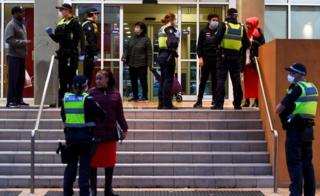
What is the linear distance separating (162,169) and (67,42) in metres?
3.76

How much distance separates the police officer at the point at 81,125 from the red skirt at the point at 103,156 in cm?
46

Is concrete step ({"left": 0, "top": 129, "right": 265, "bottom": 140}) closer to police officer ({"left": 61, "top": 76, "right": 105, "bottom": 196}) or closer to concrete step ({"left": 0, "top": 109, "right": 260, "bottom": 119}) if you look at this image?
concrete step ({"left": 0, "top": 109, "right": 260, "bottom": 119})

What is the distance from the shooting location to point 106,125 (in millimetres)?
8500

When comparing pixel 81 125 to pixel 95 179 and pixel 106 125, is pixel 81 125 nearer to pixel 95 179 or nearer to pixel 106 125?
pixel 106 125

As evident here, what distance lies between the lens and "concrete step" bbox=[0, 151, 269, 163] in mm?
10453

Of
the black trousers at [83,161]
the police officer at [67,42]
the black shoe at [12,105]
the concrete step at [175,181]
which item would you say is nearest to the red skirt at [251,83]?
the concrete step at [175,181]

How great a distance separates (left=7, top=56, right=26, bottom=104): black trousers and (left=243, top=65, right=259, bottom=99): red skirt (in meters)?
4.83

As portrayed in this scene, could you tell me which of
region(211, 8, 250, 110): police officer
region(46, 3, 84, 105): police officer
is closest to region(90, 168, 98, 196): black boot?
region(46, 3, 84, 105): police officer

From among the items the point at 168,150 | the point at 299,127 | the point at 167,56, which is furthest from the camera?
the point at 167,56

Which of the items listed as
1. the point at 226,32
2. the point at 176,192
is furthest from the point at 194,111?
Answer: the point at 176,192

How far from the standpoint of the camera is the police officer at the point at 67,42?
39.8ft

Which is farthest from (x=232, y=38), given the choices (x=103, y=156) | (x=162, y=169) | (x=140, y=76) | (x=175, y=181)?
(x=103, y=156)

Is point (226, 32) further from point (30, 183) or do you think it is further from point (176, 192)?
point (30, 183)

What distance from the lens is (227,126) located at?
11328mm
